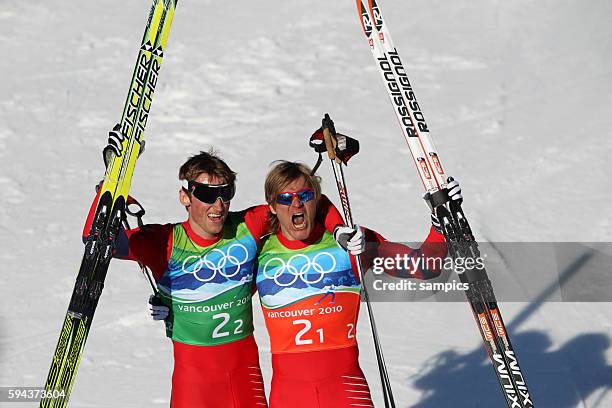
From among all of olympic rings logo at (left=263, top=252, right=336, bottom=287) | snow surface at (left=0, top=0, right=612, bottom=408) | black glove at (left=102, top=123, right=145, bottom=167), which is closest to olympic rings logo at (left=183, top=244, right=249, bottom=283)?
olympic rings logo at (left=263, top=252, right=336, bottom=287)

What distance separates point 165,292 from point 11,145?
9.28 metres

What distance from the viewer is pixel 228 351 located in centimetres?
601

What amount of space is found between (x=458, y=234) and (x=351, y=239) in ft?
2.66

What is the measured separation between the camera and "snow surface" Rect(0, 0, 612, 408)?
9.34m

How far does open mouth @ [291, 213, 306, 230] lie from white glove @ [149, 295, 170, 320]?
96cm

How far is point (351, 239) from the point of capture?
5.69 meters

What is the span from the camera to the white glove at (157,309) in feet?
19.3

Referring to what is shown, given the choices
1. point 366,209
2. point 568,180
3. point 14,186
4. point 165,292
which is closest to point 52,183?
point 14,186

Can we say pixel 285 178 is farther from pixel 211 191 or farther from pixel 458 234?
pixel 458 234

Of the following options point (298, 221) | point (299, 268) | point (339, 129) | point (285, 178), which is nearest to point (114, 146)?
point (285, 178)

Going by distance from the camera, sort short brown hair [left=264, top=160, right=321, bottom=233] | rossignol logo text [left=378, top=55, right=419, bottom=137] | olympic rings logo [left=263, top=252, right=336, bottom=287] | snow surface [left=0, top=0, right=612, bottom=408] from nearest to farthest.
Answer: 1. short brown hair [left=264, top=160, right=321, bottom=233]
2. olympic rings logo [left=263, top=252, right=336, bottom=287]
3. rossignol logo text [left=378, top=55, right=419, bottom=137]
4. snow surface [left=0, top=0, right=612, bottom=408]

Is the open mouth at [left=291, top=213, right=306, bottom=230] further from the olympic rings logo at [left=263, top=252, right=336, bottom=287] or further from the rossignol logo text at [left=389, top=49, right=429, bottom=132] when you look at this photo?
the rossignol logo text at [left=389, top=49, right=429, bottom=132]

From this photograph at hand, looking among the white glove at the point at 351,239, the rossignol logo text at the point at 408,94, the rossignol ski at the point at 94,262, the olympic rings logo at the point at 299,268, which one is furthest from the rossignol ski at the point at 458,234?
the rossignol ski at the point at 94,262

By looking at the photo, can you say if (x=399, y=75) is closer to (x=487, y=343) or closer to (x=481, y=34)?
(x=487, y=343)
